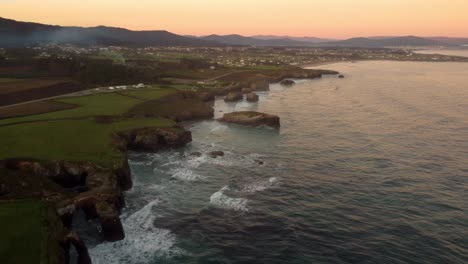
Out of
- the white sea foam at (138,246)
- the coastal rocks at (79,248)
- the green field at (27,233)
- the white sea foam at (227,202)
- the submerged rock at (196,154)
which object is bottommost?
the white sea foam at (138,246)

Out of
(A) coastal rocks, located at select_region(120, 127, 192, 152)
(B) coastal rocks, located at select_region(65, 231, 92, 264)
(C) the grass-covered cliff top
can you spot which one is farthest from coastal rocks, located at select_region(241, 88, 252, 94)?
(B) coastal rocks, located at select_region(65, 231, 92, 264)

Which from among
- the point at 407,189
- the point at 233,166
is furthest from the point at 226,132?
the point at 407,189

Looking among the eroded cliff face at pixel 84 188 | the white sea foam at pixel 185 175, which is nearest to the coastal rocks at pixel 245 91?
the eroded cliff face at pixel 84 188

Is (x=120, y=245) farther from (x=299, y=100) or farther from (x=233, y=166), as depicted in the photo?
(x=299, y=100)

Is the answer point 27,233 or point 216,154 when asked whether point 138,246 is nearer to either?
point 27,233

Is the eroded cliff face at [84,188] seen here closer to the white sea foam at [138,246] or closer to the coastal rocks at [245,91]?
the white sea foam at [138,246]

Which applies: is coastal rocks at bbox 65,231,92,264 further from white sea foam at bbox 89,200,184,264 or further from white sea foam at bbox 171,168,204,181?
white sea foam at bbox 171,168,204,181

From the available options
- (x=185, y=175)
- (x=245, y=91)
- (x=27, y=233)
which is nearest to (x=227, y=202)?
(x=185, y=175)
